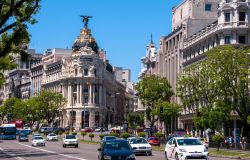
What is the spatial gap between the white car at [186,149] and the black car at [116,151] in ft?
9.77

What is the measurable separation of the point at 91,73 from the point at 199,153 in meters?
152

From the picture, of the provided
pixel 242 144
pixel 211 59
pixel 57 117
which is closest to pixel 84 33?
pixel 57 117

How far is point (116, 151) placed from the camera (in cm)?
3011

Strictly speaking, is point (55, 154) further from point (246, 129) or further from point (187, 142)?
point (246, 129)

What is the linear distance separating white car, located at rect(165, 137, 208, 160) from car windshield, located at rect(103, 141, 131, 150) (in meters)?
Result: 3.01

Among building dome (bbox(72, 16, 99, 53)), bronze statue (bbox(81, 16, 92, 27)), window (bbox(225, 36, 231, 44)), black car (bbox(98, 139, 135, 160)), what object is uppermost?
bronze statue (bbox(81, 16, 92, 27))

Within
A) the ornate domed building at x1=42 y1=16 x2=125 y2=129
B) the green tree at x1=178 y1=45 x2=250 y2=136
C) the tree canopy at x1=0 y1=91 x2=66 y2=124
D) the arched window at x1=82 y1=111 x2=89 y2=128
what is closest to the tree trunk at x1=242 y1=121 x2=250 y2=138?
the green tree at x1=178 y1=45 x2=250 y2=136

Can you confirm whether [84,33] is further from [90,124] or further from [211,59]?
[211,59]

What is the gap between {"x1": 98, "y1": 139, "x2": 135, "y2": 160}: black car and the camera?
29.7 metres

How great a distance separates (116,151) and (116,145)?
3.34 ft

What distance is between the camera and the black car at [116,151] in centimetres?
2966

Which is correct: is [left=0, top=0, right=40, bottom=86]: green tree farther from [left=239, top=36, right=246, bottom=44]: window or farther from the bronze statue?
the bronze statue

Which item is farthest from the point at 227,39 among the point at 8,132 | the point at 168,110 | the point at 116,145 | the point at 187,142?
the point at 116,145

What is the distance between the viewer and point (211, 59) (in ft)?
237
